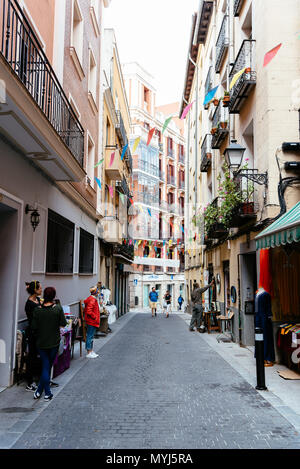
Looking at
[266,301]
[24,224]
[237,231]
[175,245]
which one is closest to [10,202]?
[24,224]

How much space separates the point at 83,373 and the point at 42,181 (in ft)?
13.4

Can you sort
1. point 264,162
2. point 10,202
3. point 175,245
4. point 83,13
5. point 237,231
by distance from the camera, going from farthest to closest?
point 175,245
point 83,13
point 237,231
point 264,162
point 10,202

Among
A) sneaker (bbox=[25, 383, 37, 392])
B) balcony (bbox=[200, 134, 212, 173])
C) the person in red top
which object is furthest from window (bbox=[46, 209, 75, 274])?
balcony (bbox=[200, 134, 212, 173])

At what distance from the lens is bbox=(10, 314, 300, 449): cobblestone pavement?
4.51m

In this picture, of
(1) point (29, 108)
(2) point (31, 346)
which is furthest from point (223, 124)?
(2) point (31, 346)

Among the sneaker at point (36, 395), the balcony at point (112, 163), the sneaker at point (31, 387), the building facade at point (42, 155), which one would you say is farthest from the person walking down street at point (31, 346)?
the balcony at point (112, 163)

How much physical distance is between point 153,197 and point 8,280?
125 ft

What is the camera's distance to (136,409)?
565cm

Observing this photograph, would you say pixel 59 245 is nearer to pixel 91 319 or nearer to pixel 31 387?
pixel 91 319

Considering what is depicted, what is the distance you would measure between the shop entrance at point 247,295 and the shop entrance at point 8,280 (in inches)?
254

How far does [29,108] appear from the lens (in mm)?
5734

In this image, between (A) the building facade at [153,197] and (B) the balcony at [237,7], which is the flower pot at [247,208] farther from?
(A) the building facade at [153,197]

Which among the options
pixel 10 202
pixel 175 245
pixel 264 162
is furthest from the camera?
pixel 175 245

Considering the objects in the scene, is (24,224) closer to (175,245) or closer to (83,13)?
(83,13)
